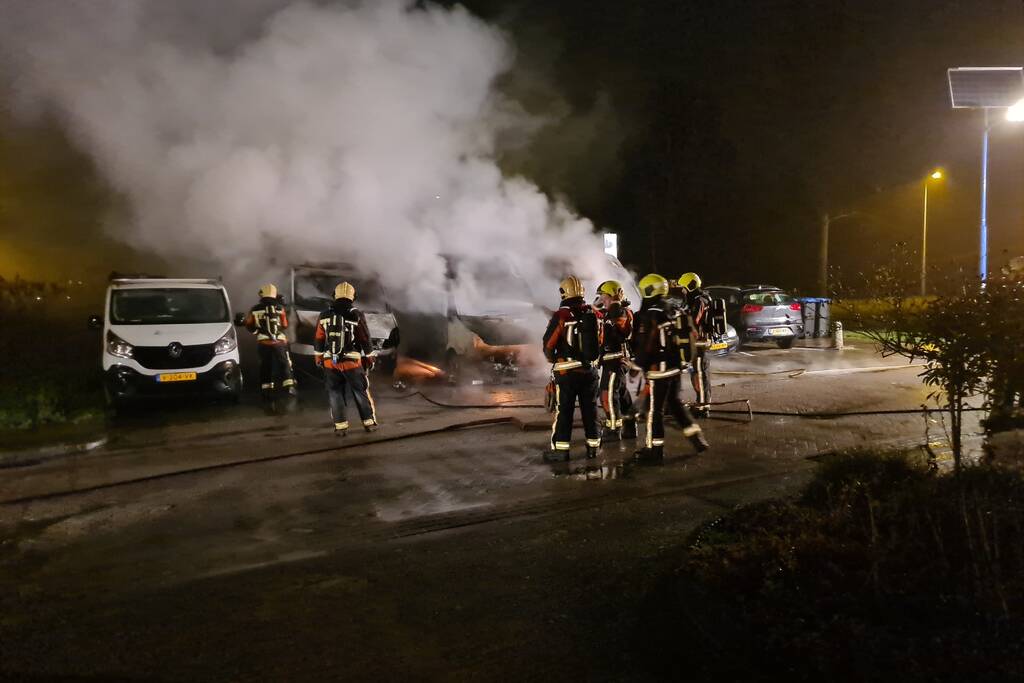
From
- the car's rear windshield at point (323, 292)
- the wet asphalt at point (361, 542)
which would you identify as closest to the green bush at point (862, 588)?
the wet asphalt at point (361, 542)

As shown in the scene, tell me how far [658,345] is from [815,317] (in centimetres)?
1520

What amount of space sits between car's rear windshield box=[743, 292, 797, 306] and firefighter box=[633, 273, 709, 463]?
12.0m

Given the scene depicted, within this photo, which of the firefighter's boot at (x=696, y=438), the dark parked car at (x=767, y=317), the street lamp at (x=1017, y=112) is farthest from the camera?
the dark parked car at (x=767, y=317)

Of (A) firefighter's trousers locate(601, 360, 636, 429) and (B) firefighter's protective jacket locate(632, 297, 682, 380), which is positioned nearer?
(B) firefighter's protective jacket locate(632, 297, 682, 380)

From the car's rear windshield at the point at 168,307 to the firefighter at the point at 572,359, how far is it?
6068 millimetres

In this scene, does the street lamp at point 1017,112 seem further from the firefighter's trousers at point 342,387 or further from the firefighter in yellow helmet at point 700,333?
the firefighter's trousers at point 342,387

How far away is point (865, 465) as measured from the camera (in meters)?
5.50

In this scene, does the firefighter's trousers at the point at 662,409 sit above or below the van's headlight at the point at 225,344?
below

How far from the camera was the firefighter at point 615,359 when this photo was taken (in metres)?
8.35

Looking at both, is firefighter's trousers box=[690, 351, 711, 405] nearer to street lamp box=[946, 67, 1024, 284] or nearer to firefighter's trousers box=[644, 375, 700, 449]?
firefighter's trousers box=[644, 375, 700, 449]

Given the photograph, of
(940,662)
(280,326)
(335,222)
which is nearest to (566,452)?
(940,662)

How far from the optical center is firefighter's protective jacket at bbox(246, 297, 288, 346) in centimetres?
1161

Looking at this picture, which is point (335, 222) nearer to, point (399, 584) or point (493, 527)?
point (493, 527)

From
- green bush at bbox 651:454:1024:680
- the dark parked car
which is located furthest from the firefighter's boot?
the dark parked car
